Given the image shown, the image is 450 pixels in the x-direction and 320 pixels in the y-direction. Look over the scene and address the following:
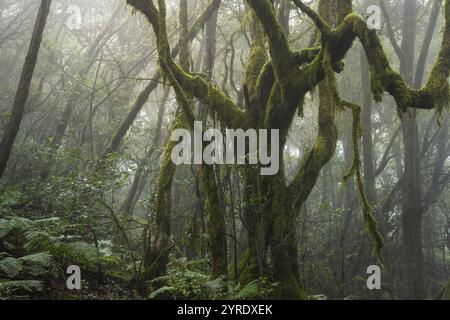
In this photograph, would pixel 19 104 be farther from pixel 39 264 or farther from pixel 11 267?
pixel 11 267

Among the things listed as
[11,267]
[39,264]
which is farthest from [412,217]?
[11,267]

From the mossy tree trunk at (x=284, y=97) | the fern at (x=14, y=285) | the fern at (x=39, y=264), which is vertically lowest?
the fern at (x=14, y=285)

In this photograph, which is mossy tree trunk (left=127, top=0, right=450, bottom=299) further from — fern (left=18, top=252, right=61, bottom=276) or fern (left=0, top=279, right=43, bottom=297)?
fern (left=0, top=279, right=43, bottom=297)

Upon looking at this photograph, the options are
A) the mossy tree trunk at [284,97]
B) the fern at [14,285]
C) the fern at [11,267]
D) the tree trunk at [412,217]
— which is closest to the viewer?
the fern at [14,285]

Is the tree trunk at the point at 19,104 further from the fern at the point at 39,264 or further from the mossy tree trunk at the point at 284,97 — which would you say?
the fern at the point at 39,264

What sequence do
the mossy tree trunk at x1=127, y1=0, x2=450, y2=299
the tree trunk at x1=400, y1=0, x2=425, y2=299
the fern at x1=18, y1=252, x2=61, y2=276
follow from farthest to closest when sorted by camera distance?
1. the tree trunk at x1=400, y1=0, x2=425, y2=299
2. the mossy tree trunk at x1=127, y1=0, x2=450, y2=299
3. the fern at x1=18, y1=252, x2=61, y2=276

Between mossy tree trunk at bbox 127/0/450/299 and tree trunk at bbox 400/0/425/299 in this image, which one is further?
tree trunk at bbox 400/0/425/299

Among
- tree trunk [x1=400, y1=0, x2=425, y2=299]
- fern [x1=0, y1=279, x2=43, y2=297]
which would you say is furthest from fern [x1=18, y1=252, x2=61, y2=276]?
tree trunk [x1=400, y1=0, x2=425, y2=299]

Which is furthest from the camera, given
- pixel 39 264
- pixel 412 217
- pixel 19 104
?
pixel 412 217

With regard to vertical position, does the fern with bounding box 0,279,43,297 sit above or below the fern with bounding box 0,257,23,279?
below

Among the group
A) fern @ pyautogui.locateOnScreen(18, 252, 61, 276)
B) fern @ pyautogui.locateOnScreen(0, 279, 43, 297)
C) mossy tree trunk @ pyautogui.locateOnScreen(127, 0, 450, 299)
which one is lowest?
fern @ pyautogui.locateOnScreen(0, 279, 43, 297)

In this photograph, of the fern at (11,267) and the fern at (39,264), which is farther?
the fern at (39,264)

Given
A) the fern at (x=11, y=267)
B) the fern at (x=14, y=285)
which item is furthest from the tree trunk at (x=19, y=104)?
the fern at (x=14, y=285)

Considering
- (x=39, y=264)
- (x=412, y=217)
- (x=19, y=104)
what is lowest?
(x=39, y=264)
